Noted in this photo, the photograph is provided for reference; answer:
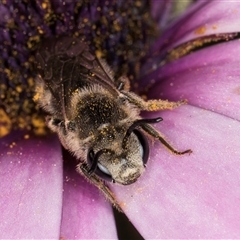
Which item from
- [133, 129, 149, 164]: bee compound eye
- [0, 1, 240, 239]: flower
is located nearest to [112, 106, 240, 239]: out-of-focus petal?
[0, 1, 240, 239]: flower

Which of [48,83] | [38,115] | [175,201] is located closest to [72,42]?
[48,83]

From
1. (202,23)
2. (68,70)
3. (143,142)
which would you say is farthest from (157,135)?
(202,23)

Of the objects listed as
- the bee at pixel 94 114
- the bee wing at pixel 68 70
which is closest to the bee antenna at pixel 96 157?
the bee at pixel 94 114

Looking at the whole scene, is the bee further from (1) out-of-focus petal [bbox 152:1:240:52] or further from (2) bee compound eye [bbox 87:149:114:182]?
(1) out-of-focus petal [bbox 152:1:240:52]

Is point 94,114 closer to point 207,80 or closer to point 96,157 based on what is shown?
point 96,157

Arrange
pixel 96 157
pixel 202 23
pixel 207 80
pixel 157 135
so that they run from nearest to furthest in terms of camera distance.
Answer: pixel 96 157 < pixel 157 135 < pixel 207 80 < pixel 202 23

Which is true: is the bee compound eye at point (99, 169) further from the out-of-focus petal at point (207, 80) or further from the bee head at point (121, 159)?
the out-of-focus petal at point (207, 80)
